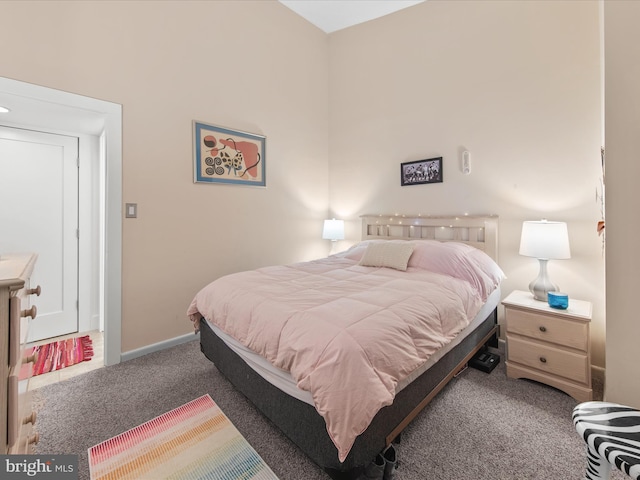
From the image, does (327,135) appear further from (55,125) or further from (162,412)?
(162,412)

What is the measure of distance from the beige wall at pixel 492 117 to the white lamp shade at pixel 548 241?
37 cm

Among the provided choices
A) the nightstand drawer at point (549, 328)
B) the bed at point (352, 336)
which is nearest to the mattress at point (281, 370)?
the bed at point (352, 336)

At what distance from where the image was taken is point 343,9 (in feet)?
11.8

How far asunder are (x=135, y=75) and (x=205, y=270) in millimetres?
1838

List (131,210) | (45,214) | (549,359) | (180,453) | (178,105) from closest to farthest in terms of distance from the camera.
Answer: (180,453)
(549,359)
(131,210)
(178,105)
(45,214)

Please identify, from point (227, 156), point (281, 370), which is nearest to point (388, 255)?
point (281, 370)

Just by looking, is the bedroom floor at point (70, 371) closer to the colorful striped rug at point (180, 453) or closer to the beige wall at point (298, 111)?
the beige wall at point (298, 111)

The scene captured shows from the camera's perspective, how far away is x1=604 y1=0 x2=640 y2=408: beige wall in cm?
135

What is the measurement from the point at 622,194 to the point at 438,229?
1.78 m

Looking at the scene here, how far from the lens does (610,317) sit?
4.69 ft

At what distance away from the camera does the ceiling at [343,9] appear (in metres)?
3.39

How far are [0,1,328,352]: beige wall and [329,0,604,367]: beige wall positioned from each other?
0.99 m

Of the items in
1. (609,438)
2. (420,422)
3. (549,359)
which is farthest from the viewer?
(549,359)

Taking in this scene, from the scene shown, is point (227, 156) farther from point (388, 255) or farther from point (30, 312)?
point (30, 312)
